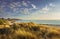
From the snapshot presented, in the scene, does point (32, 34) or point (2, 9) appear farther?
point (2, 9)

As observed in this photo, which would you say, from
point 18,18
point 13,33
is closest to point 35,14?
point 18,18

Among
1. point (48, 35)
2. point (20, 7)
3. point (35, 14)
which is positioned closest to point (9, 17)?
point (20, 7)

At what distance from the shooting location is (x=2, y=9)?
3234 mm

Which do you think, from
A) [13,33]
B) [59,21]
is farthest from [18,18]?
[59,21]

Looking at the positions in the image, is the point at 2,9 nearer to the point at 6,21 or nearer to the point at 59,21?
the point at 6,21

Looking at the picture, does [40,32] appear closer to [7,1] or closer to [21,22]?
[21,22]

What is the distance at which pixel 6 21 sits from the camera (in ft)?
10.4

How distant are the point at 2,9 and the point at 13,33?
56 cm

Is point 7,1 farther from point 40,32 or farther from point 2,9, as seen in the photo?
point 40,32

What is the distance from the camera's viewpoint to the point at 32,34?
9.94 feet

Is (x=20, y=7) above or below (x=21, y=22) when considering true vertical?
above

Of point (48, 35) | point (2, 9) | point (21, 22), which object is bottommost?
point (48, 35)

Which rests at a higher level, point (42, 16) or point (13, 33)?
point (42, 16)

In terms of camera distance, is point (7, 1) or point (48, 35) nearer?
point (48, 35)
